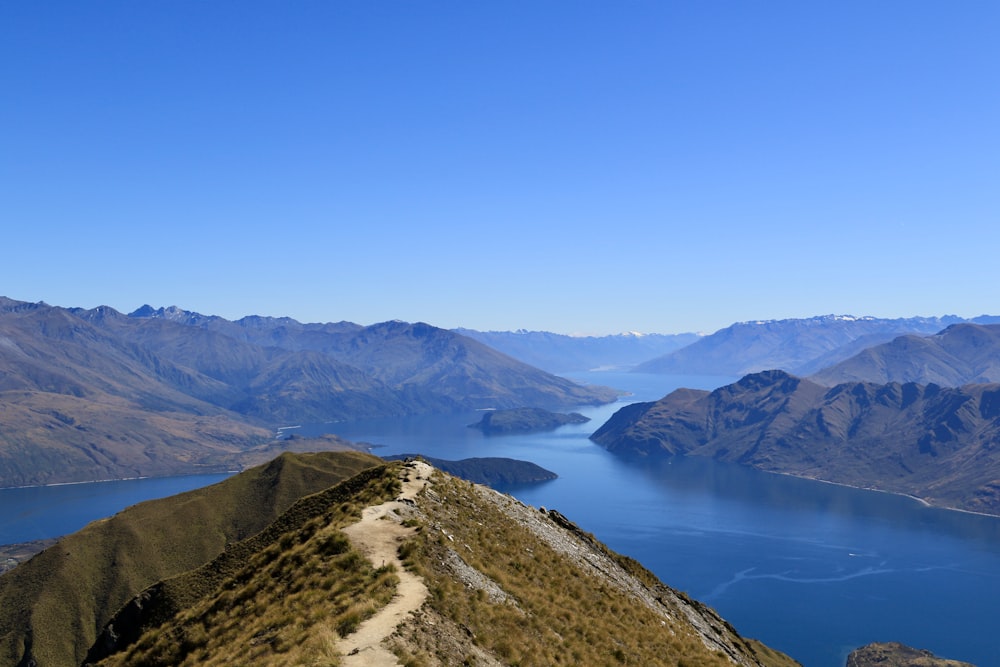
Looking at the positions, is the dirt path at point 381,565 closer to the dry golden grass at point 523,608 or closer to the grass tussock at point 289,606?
the grass tussock at point 289,606

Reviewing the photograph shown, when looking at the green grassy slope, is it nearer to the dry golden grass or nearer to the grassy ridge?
the dry golden grass

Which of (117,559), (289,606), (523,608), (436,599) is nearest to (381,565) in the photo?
(436,599)

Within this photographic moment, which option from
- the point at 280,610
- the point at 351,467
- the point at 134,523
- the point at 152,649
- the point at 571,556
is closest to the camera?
the point at 280,610

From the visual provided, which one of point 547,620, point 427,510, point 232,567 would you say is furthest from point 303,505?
point 547,620

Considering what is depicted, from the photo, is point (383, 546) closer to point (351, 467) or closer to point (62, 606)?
point (62, 606)

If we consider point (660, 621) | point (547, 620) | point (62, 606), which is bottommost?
point (62, 606)

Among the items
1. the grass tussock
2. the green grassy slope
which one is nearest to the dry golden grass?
the green grassy slope

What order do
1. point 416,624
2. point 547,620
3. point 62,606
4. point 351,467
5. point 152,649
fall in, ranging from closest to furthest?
point 416,624 → point 547,620 → point 152,649 → point 62,606 → point 351,467
